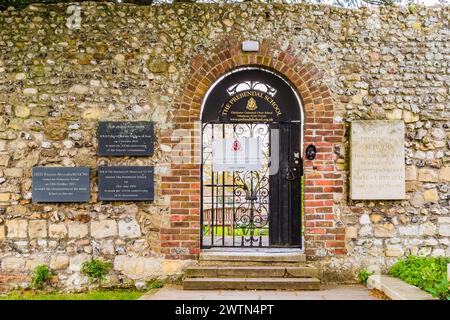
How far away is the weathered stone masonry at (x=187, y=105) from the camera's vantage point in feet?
21.4

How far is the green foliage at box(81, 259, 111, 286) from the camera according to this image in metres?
6.40

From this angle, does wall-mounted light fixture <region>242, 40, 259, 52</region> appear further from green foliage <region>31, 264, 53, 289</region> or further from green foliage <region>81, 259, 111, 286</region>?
green foliage <region>31, 264, 53, 289</region>

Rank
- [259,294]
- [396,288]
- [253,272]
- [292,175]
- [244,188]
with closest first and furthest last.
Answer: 1. [396,288]
2. [259,294]
3. [253,272]
4. [292,175]
5. [244,188]

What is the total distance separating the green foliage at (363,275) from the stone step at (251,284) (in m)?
0.73

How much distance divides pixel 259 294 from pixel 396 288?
5.10 ft

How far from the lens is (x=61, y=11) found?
665 cm

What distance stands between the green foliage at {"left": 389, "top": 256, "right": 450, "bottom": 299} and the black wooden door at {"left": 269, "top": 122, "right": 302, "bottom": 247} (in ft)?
4.47

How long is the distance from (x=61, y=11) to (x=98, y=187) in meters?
2.44

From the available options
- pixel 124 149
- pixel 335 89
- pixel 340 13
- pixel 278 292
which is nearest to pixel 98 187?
pixel 124 149

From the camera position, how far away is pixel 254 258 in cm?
639

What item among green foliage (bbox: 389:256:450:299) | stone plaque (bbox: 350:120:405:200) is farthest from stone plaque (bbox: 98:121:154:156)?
green foliage (bbox: 389:256:450:299)

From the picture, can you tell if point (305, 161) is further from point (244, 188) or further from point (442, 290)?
point (442, 290)

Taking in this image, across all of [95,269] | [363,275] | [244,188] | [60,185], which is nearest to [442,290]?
[363,275]

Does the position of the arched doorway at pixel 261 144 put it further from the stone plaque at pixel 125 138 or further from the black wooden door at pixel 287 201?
the stone plaque at pixel 125 138
